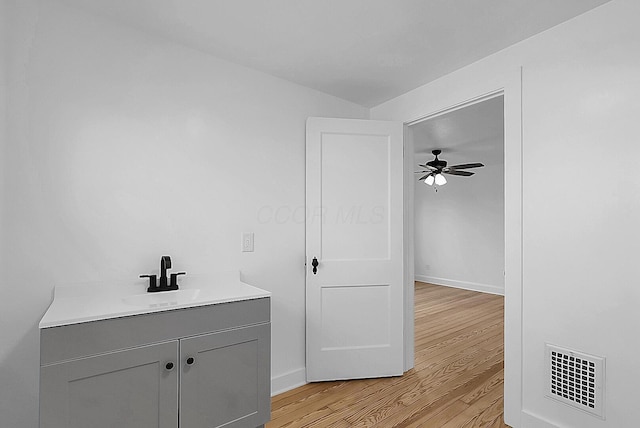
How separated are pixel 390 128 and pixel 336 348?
180 cm

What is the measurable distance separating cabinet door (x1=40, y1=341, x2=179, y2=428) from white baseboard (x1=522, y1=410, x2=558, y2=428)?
1924mm

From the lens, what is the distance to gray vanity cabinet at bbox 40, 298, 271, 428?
1.42m

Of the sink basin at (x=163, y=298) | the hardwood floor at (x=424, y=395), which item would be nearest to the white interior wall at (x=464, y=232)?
the hardwood floor at (x=424, y=395)

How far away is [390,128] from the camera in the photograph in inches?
114

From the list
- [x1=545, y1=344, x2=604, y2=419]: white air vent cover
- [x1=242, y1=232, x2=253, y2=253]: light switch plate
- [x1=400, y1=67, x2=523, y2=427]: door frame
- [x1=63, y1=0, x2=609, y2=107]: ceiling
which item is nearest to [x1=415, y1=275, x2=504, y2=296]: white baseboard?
[x1=400, y1=67, x2=523, y2=427]: door frame

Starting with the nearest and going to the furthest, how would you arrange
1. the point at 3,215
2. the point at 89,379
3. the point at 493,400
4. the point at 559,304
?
the point at 89,379, the point at 3,215, the point at 559,304, the point at 493,400

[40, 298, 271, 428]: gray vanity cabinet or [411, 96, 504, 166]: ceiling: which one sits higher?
[411, 96, 504, 166]: ceiling

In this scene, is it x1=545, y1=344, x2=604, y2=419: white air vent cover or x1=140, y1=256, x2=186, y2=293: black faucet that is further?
x1=140, y1=256, x2=186, y2=293: black faucet

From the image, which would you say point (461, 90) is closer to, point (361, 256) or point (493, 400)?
point (361, 256)

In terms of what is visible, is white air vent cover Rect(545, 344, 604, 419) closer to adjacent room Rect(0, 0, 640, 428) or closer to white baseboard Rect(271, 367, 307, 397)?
adjacent room Rect(0, 0, 640, 428)

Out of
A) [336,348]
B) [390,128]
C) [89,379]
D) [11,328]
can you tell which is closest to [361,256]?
[336,348]

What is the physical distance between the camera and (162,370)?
164 centimetres

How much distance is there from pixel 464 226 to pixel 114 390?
6.40 m

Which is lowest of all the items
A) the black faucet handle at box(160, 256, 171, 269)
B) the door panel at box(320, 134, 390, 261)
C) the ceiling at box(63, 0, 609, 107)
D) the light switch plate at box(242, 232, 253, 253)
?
the black faucet handle at box(160, 256, 171, 269)
